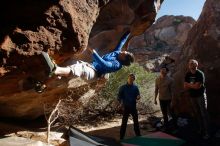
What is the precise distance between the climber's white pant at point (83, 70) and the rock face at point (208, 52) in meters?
4.80

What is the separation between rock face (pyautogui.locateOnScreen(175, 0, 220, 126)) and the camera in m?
Answer: 10.0

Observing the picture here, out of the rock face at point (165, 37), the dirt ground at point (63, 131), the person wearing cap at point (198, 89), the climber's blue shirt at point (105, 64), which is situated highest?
the rock face at point (165, 37)

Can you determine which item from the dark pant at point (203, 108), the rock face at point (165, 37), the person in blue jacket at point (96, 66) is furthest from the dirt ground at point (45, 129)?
the rock face at point (165, 37)

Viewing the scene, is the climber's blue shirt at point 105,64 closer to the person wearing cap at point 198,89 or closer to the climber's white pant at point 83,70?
the climber's white pant at point 83,70

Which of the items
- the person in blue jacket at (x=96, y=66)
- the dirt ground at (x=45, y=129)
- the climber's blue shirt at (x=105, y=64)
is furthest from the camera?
the dirt ground at (x=45, y=129)

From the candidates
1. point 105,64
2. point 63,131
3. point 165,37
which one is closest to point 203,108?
point 105,64

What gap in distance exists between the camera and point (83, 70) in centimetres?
609

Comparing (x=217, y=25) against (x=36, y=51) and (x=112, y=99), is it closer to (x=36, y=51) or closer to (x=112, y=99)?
(x=112, y=99)

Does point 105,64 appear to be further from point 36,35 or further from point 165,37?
point 165,37

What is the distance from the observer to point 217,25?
36.1ft

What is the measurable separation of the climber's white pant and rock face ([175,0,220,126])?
4.80 meters

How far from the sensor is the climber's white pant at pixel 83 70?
19.5 ft

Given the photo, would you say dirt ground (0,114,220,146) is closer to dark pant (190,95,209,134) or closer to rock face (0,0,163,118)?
dark pant (190,95,209,134)

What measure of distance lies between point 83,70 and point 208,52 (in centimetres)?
610
